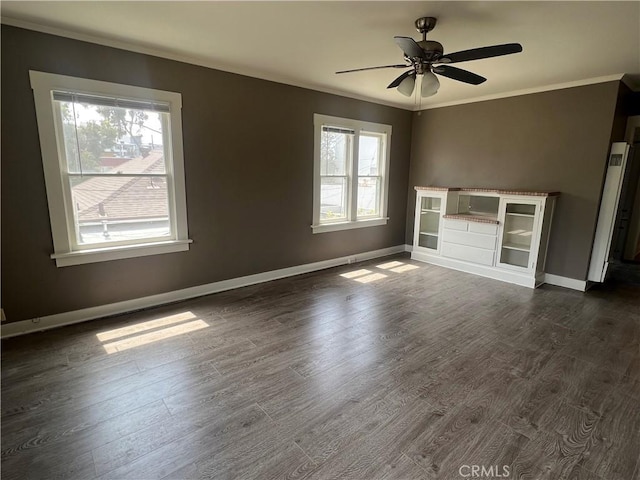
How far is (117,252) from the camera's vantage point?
328 centimetres

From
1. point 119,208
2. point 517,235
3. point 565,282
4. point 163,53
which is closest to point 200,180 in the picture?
point 119,208

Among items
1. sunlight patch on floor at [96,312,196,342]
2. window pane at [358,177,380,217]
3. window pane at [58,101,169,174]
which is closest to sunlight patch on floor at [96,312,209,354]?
sunlight patch on floor at [96,312,196,342]

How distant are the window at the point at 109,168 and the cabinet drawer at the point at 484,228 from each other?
154 inches

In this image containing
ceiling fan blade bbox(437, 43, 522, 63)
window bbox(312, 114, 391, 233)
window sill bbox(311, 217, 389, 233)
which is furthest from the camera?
window sill bbox(311, 217, 389, 233)

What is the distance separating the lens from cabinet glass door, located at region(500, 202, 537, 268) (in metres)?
4.50

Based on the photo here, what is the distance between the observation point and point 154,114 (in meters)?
3.35

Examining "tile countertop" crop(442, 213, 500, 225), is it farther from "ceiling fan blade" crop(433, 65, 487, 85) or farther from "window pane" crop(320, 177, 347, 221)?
"ceiling fan blade" crop(433, 65, 487, 85)

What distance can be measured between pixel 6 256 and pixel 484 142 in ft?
19.2

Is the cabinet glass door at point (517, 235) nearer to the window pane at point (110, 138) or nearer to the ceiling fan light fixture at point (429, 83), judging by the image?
the ceiling fan light fixture at point (429, 83)

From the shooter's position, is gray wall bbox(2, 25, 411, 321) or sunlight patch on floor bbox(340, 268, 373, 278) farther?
sunlight patch on floor bbox(340, 268, 373, 278)

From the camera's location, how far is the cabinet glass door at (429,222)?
5.54 meters

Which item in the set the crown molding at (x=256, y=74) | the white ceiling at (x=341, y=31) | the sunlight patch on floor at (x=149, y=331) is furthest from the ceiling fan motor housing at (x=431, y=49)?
the sunlight patch on floor at (x=149, y=331)

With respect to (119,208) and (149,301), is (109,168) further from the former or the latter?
(149,301)

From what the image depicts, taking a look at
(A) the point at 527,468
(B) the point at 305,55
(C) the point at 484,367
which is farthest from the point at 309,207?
(A) the point at 527,468
